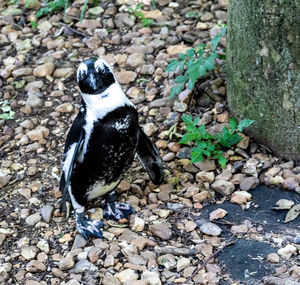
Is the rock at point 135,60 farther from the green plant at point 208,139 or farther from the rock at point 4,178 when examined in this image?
the rock at point 4,178

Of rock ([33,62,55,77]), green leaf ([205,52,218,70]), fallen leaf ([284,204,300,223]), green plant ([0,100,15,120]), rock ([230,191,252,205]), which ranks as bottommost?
fallen leaf ([284,204,300,223])

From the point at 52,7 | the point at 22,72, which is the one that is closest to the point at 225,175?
the point at 22,72

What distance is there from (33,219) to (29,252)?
0.28 metres

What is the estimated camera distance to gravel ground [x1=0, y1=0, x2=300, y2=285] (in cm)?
315

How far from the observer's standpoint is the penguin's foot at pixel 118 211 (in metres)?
3.48

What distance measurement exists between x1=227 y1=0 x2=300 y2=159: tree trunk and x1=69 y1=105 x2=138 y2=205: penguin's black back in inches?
26.8

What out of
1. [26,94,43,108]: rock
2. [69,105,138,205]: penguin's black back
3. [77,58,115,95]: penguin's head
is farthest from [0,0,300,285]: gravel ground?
[77,58,115,95]: penguin's head

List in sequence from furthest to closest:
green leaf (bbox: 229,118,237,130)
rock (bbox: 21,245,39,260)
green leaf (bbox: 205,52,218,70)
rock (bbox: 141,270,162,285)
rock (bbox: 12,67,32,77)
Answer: rock (bbox: 12,67,32,77), green leaf (bbox: 205,52,218,70), green leaf (bbox: 229,118,237,130), rock (bbox: 21,245,39,260), rock (bbox: 141,270,162,285)

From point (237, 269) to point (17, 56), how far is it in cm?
265

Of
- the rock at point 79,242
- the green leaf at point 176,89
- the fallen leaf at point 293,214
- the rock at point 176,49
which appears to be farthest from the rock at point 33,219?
the rock at point 176,49

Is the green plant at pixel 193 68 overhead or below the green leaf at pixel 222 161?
overhead

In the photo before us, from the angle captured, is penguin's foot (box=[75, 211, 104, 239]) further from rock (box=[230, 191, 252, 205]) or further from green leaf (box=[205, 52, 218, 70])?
green leaf (box=[205, 52, 218, 70])

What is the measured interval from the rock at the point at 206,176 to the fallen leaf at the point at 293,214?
0.49 m

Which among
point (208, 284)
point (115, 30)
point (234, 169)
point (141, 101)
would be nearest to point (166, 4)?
point (115, 30)
